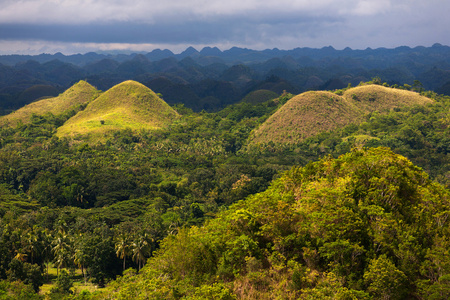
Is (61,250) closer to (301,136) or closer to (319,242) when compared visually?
(319,242)

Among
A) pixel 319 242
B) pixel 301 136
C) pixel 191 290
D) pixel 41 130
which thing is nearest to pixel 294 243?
pixel 319 242

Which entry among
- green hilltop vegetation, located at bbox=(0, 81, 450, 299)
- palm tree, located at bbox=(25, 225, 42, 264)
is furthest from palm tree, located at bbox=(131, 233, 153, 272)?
palm tree, located at bbox=(25, 225, 42, 264)

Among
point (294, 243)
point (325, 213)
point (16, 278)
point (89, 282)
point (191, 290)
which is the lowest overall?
point (89, 282)

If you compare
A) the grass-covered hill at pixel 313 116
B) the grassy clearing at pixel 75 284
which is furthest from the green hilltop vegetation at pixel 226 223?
the grass-covered hill at pixel 313 116

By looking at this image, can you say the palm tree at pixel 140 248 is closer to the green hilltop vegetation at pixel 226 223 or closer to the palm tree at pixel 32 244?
the green hilltop vegetation at pixel 226 223

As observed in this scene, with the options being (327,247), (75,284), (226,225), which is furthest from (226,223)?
(75,284)

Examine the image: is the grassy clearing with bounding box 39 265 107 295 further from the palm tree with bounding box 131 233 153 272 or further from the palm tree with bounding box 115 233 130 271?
the palm tree with bounding box 131 233 153 272
